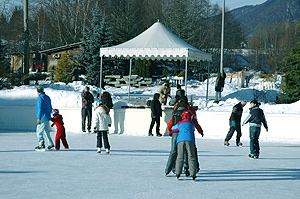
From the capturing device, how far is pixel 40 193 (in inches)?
214

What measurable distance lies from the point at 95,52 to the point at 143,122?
2030 centimetres

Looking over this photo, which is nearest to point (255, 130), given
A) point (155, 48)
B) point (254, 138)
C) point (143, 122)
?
point (254, 138)

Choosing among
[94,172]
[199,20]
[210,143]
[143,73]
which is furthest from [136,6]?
[94,172]

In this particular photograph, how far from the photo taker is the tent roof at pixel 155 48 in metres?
15.9

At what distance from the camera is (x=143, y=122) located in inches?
532

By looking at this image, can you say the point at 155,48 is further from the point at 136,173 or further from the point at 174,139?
the point at 174,139

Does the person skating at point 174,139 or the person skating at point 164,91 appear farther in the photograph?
the person skating at point 164,91

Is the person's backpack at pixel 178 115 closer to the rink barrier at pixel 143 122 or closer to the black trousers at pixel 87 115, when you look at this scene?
the rink barrier at pixel 143 122

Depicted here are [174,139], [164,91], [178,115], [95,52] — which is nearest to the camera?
[174,139]

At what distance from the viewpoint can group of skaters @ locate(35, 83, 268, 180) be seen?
6.33 metres

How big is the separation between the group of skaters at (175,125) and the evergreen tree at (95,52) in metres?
16.3

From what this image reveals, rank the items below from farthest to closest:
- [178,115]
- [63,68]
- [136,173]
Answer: [63,68] → [136,173] → [178,115]

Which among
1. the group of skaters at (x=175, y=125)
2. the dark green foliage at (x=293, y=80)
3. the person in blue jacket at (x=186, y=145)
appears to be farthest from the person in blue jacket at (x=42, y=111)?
the dark green foliage at (x=293, y=80)

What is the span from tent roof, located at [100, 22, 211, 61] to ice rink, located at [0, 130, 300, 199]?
228 inches
